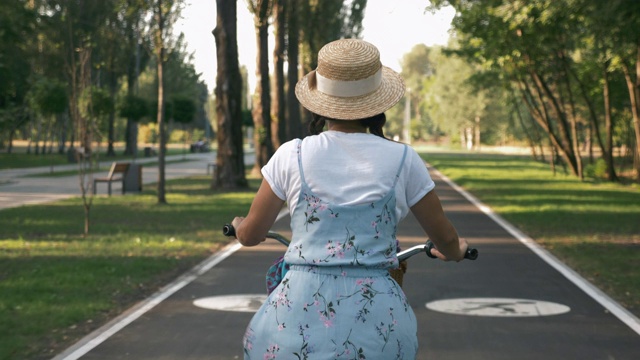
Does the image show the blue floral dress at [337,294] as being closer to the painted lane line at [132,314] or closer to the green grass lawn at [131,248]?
the painted lane line at [132,314]

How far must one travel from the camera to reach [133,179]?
108 ft

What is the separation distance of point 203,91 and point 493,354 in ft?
547

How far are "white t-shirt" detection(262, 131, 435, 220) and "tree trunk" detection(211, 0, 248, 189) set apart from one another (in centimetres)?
2829

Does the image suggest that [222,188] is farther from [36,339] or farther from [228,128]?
[36,339]

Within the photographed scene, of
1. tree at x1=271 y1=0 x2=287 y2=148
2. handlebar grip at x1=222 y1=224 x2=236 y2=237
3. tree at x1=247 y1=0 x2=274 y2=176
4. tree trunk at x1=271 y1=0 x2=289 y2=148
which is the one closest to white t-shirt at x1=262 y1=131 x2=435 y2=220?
handlebar grip at x1=222 y1=224 x2=236 y2=237

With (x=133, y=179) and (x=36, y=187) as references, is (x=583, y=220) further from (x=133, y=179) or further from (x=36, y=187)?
(x=36, y=187)

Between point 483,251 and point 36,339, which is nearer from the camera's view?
point 36,339

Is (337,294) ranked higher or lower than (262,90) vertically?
lower

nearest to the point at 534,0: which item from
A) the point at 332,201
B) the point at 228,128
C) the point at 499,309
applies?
the point at 228,128

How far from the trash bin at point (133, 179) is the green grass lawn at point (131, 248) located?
34.0 inches

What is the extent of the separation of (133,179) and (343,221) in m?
29.6

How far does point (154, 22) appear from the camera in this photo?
27484 millimetres

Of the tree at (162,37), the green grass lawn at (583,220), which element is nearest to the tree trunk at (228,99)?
the tree at (162,37)

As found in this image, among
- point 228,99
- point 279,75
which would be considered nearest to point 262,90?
point 228,99
